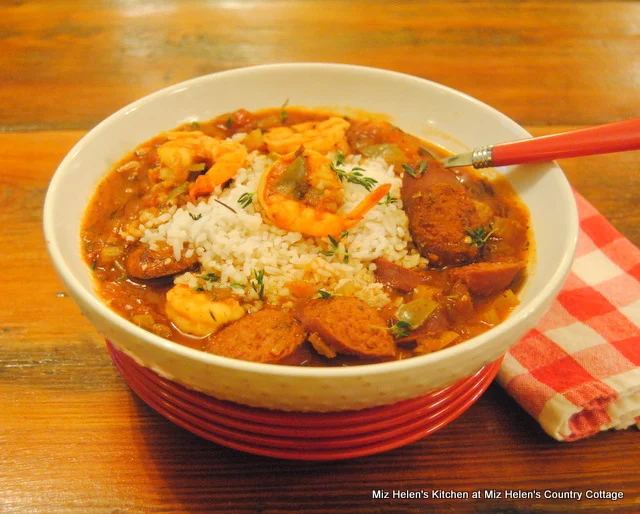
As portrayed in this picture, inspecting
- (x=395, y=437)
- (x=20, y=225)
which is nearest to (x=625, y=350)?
(x=395, y=437)

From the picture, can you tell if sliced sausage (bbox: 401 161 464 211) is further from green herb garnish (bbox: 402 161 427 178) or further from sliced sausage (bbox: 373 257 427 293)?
sliced sausage (bbox: 373 257 427 293)

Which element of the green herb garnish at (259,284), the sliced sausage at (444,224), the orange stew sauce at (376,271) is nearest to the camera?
the orange stew sauce at (376,271)

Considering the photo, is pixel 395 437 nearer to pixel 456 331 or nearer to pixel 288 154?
pixel 456 331

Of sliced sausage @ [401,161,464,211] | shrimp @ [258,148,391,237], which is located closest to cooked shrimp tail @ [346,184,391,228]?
shrimp @ [258,148,391,237]

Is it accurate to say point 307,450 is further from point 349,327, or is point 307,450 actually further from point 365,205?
point 365,205

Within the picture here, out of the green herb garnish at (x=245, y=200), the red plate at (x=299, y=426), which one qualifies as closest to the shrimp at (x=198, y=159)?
the green herb garnish at (x=245, y=200)

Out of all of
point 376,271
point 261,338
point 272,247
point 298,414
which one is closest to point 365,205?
point 376,271

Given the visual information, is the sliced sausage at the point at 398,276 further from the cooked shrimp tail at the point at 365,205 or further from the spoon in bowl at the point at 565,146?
the spoon in bowl at the point at 565,146
